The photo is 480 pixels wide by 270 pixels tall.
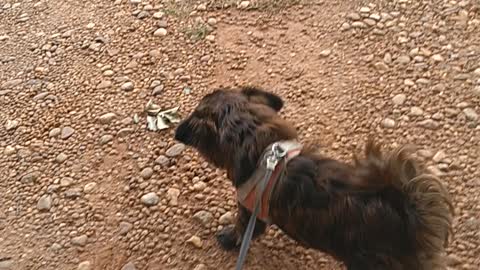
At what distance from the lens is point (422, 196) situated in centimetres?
260

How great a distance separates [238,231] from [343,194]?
0.96 meters

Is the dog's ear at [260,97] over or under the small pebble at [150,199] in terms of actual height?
over

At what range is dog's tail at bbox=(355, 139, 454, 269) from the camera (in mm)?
2590

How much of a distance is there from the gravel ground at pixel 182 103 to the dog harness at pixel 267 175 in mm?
738

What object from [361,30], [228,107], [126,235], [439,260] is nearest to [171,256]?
[126,235]

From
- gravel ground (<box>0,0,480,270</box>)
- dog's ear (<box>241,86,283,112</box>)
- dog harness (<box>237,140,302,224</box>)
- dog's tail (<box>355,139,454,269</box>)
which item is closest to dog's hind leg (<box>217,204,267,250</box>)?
gravel ground (<box>0,0,480,270</box>)

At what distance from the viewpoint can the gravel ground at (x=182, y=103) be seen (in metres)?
3.89

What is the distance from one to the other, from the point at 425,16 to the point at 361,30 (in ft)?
1.81

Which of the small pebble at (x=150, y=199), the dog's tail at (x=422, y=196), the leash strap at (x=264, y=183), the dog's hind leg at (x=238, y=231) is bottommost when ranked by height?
the small pebble at (x=150, y=199)

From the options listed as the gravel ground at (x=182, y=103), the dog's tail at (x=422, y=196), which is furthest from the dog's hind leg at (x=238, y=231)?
the dog's tail at (x=422, y=196)

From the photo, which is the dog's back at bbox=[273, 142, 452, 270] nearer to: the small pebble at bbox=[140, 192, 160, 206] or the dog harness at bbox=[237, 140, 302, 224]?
the dog harness at bbox=[237, 140, 302, 224]

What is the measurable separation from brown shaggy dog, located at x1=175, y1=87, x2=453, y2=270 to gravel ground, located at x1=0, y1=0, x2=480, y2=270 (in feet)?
2.63

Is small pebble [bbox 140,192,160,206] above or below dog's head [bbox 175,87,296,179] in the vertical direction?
below

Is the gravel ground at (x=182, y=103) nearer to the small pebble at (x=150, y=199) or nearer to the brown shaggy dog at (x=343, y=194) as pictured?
the small pebble at (x=150, y=199)
